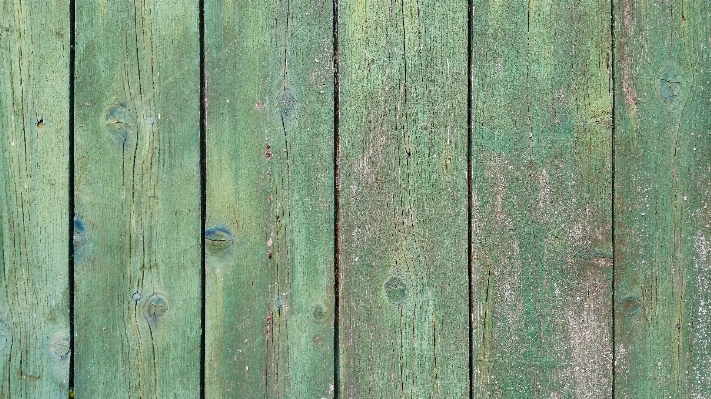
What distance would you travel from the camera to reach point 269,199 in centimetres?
185

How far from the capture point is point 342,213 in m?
1.86

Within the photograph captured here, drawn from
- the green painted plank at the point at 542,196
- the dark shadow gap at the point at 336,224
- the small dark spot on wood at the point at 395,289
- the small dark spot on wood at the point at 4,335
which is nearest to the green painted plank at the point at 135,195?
the small dark spot on wood at the point at 4,335

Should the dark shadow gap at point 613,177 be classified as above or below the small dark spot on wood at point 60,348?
above

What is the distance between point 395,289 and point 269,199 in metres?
0.47

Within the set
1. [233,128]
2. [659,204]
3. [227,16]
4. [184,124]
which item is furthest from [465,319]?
[227,16]

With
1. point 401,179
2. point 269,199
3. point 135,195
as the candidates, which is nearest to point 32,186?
point 135,195

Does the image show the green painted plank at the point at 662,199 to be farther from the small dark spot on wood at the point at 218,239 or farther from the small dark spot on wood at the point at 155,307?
the small dark spot on wood at the point at 155,307

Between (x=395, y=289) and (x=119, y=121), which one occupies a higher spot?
(x=119, y=121)

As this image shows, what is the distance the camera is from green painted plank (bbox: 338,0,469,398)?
186 centimetres

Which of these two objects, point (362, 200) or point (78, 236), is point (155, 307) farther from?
point (362, 200)

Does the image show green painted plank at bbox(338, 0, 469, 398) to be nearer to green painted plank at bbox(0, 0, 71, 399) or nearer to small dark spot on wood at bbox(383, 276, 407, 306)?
small dark spot on wood at bbox(383, 276, 407, 306)

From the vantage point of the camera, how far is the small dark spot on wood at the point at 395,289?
1855mm

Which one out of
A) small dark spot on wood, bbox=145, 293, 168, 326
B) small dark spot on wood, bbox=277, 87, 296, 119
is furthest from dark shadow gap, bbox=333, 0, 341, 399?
small dark spot on wood, bbox=145, 293, 168, 326

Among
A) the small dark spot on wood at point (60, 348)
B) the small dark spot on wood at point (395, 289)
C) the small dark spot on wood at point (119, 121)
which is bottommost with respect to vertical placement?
the small dark spot on wood at point (60, 348)
